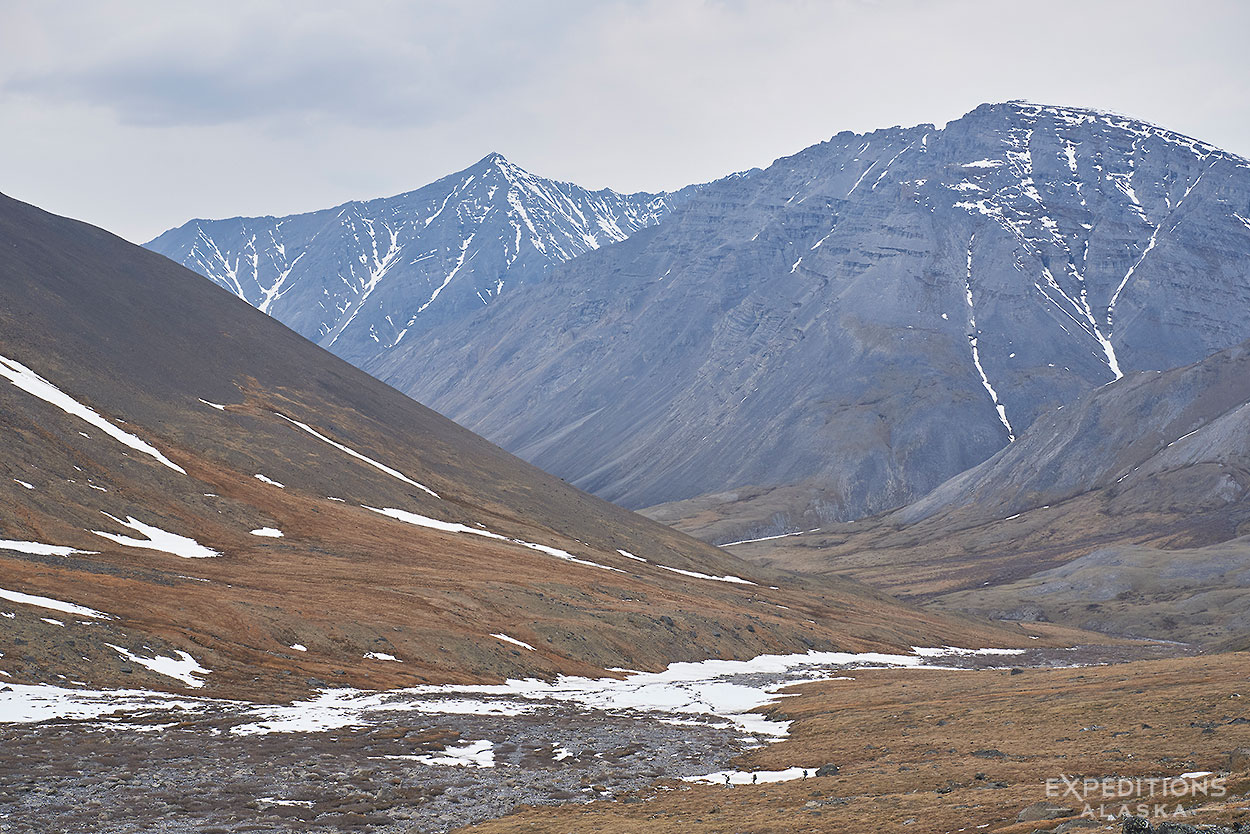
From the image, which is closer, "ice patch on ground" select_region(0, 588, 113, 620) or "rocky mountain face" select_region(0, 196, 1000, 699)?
"ice patch on ground" select_region(0, 588, 113, 620)

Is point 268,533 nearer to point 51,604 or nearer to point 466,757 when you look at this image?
point 51,604

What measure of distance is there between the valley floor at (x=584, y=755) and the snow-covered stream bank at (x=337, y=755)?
0.13 m

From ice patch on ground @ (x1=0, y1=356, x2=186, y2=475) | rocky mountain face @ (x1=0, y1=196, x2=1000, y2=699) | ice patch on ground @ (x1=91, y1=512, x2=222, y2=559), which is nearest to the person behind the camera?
rocky mountain face @ (x1=0, y1=196, x2=1000, y2=699)

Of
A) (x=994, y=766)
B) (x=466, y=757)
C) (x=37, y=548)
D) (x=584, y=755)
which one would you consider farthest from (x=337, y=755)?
(x=37, y=548)

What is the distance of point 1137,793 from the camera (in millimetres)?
29469

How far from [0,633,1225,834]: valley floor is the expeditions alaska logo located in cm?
109

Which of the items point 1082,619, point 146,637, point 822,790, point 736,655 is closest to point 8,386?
point 146,637

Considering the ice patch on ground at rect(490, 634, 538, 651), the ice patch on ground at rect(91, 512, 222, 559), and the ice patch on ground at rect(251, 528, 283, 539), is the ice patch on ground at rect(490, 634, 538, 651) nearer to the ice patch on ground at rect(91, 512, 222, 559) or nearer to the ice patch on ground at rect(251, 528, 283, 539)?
the ice patch on ground at rect(91, 512, 222, 559)

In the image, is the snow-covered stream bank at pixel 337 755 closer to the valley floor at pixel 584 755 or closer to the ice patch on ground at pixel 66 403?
the valley floor at pixel 584 755

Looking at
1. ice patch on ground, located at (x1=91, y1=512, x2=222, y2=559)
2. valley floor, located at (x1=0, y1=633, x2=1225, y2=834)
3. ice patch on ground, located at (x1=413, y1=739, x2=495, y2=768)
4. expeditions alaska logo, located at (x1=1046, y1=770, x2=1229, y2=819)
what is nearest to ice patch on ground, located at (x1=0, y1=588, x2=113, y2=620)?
valley floor, located at (x1=0, y1=633, x2=1225, y2=834)

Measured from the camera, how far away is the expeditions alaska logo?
26.2 meters

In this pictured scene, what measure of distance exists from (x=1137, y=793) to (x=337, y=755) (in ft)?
96.8

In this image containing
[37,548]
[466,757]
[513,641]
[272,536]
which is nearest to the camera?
[466,757]

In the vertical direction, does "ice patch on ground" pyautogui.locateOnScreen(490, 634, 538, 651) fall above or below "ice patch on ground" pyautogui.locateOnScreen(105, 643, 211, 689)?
below
